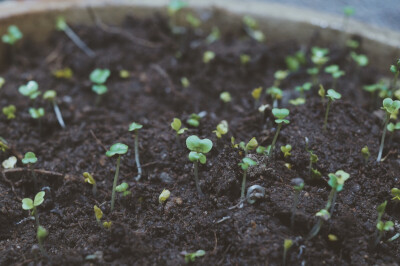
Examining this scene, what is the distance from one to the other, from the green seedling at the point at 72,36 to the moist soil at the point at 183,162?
31 millimetres

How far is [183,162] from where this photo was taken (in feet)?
4.53

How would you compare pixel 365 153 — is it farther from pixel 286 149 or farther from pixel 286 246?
pixel 286 246

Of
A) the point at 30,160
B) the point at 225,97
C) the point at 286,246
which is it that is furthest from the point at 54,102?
the point at 286,246

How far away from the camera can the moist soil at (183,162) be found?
3.65 feet

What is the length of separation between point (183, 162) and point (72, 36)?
3.48ft

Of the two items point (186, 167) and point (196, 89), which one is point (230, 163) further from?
point (196, 89)

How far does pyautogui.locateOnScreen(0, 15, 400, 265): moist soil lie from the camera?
1112 mm

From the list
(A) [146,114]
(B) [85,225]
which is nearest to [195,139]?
(B) [85,225]

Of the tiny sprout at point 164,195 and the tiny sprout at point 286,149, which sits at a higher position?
the tiny sprout at point 286,149

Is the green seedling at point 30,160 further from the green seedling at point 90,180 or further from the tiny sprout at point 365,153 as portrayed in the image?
the tiny sprout at point 365,153

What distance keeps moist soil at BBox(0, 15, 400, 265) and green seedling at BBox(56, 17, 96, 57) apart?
3cm

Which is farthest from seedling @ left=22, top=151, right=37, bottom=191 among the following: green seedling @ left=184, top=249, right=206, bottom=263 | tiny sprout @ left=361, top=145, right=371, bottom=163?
tiny sprout @ left=361, top=145, right=371, bottom=163

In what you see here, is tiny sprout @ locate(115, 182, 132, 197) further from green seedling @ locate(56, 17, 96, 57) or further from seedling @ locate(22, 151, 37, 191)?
green seedling @ locate(56, 17, 96, 57)

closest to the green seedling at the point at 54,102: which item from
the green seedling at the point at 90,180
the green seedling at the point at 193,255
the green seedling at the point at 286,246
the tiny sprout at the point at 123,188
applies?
the green seedling at the point at 90,180
